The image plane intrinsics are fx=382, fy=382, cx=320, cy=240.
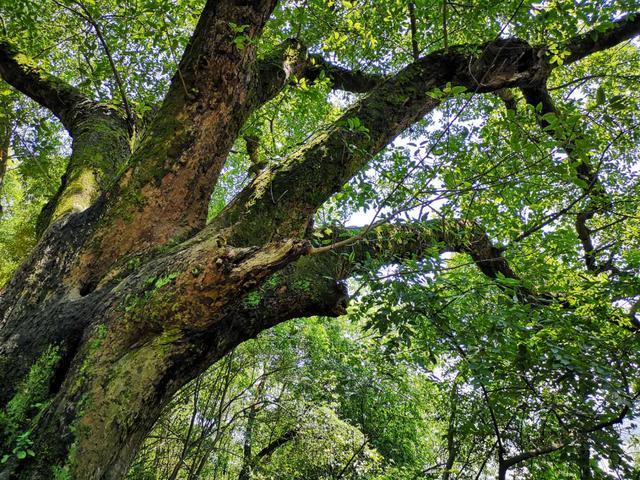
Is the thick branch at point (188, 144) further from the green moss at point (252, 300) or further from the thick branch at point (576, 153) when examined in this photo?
the thick branch at point (576, 153)

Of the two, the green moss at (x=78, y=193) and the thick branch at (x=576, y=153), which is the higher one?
the thick branch at (x=576, y=153)

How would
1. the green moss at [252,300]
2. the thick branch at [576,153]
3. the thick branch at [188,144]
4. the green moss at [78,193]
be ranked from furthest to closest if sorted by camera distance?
the green moss at [78,193], the thick branch at [188,144], the green moss at [252,300], the thick branch at [576,153]

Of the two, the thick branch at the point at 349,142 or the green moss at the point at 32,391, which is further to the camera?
the thick branch at the point at 349,142

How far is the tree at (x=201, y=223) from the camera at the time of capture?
160 cm

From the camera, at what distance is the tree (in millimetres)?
1596

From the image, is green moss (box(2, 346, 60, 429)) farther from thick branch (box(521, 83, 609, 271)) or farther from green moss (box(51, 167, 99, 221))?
thick branch (box(521, 83, 609, 271))

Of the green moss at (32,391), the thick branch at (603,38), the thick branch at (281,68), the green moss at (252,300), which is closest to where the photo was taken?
the green moss at (32,391)

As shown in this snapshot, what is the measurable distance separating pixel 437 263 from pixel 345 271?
624 mm

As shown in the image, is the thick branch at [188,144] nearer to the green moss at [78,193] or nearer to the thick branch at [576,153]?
the green moss at [78,193]

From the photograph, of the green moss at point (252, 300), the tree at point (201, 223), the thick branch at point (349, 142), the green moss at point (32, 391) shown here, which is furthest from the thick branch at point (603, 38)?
the green moss at point (32, 391)

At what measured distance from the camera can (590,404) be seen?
1.98m

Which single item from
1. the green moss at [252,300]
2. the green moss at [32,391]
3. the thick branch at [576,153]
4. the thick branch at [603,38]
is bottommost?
the green moss at [32,391]

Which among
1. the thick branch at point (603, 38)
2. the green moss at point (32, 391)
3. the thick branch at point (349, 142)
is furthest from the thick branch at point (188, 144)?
the thick branch at point (603, 38)

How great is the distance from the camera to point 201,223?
2482mm
